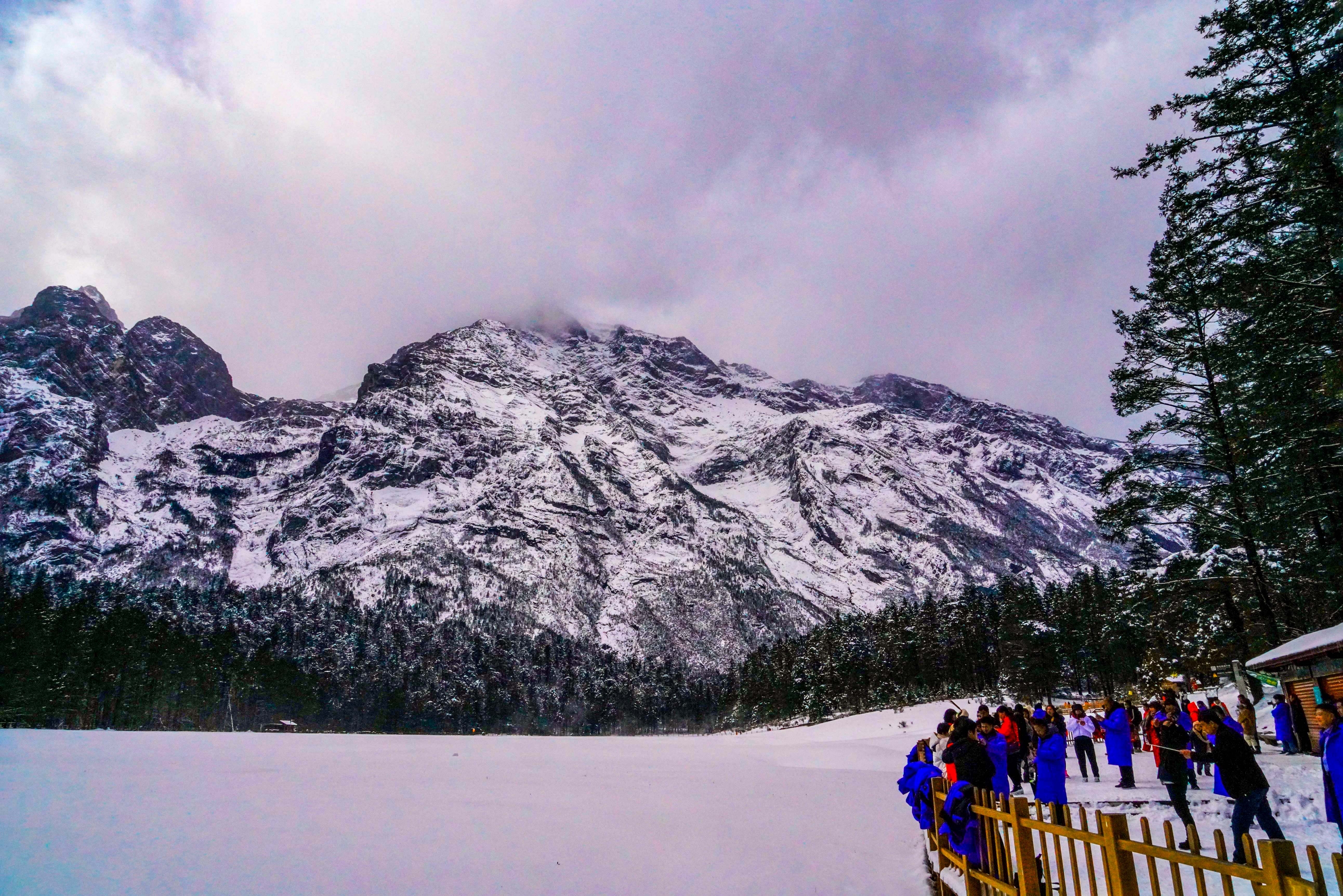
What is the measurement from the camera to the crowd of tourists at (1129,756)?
827 cm

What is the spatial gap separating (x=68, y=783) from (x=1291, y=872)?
23.2 meters

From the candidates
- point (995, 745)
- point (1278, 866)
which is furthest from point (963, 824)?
point (995, 745)

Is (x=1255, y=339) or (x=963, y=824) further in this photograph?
(x=1255, y=339)

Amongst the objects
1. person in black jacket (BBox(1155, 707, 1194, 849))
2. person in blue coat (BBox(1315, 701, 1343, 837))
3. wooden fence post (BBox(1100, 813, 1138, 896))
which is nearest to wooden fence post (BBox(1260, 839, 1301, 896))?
wooden fence post (BBox(1100, 813, 1138, 896))

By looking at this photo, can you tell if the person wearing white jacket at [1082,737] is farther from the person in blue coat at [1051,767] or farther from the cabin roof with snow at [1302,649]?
the person in blue coat at [1051,767]

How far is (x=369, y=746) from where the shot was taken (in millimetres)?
40344

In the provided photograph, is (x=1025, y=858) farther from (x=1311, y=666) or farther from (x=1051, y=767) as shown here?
(x=1311, y=666)

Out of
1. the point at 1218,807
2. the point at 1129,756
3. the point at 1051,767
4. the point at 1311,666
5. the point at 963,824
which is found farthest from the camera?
the point at 1311,666

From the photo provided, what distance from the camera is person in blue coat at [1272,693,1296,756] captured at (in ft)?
61.4

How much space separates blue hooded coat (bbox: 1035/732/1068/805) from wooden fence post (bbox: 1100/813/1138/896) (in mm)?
9544

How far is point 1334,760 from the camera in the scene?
343 inches

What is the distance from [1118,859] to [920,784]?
16.4 ft

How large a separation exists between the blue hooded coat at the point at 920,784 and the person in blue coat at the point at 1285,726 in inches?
593

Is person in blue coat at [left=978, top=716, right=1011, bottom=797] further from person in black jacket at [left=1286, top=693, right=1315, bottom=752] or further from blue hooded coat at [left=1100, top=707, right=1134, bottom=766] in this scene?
person in black jacket at [left=1286, top=693, right=1315, bottom=752]
